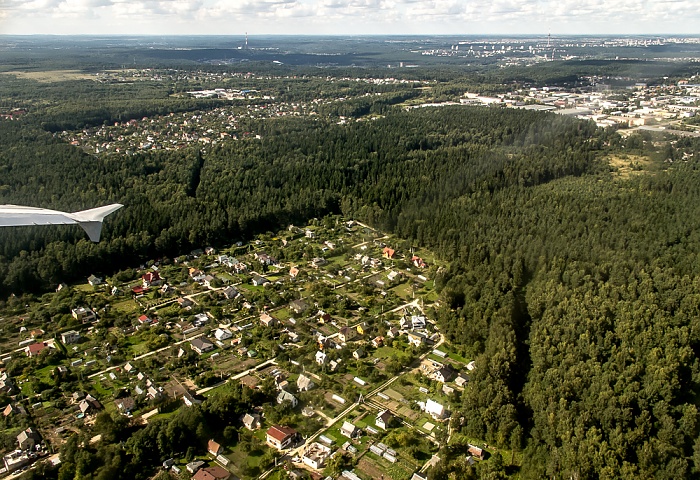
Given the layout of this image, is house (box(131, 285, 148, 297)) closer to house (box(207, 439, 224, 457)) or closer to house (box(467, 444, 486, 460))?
house (box(207, 439, 224, 457))

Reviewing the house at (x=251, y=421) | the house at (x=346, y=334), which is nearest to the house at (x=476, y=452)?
the house at (x=251, y=421)

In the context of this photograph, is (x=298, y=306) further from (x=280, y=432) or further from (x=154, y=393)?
(x=280, y=432)

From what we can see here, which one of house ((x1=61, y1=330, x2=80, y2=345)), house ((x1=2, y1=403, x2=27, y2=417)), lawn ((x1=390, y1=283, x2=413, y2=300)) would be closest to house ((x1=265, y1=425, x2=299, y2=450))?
house ((x1=2, y1=403, x2=27, y2=417))

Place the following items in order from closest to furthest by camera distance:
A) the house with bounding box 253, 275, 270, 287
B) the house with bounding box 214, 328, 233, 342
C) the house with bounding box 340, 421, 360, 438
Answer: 1. the house with bounding box 340, 421, 360, 438
2. the house with bounding box 214, 328, 233, 342
3. the house with bounding box 253, 275, 270, 287

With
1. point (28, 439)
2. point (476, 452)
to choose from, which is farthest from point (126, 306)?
point (476, 452)

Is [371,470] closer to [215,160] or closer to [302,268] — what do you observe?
[302,268]
